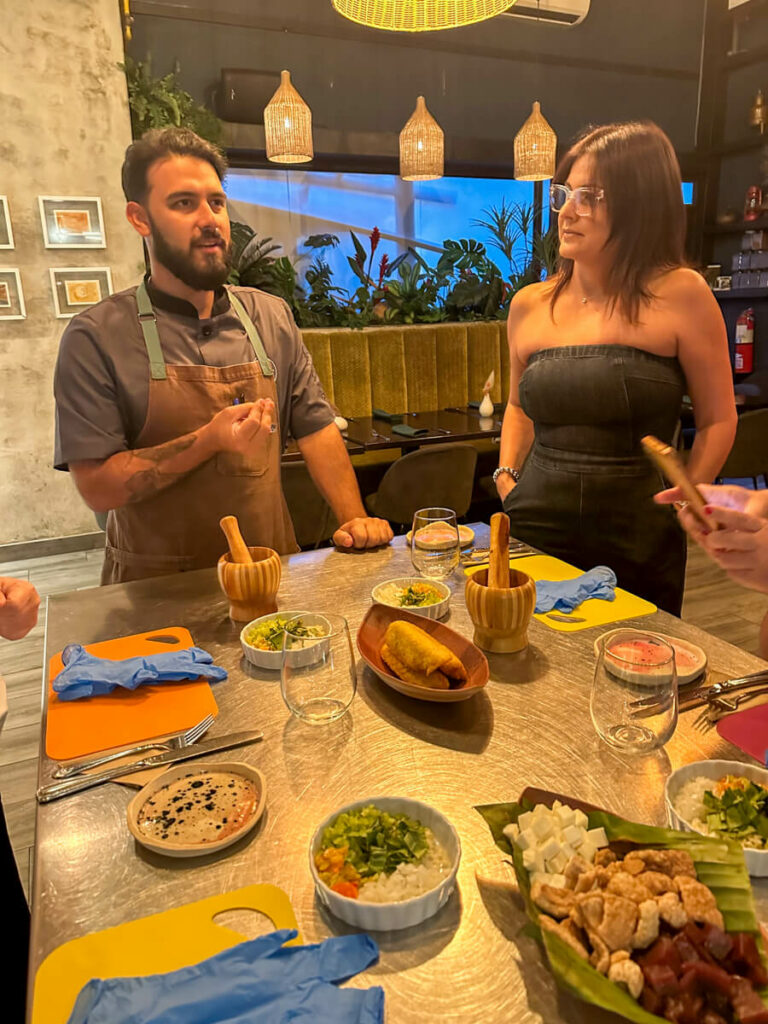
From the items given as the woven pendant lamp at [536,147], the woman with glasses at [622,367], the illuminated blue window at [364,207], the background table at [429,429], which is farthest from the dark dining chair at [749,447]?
the woman with glasses at [622,367]

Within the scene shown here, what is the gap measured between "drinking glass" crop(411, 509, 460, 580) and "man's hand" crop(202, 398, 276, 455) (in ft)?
1.35

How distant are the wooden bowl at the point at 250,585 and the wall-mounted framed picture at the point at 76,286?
4.07 metres

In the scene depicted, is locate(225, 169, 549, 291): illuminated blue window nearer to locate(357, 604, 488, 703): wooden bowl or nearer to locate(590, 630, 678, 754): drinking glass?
locate(357, 604, 488, 703): wooden bowl

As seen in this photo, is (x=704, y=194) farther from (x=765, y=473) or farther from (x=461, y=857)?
(x=461, y=857)

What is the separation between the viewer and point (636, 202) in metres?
1.95

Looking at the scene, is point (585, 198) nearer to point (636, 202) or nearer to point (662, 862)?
point (636, 202)

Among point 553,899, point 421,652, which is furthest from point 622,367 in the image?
point 553,899

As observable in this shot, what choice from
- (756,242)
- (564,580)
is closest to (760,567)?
(564,580)

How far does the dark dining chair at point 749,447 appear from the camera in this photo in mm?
4965

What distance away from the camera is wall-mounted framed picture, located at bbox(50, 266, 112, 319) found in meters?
4.89

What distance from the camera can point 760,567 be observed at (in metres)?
1.17

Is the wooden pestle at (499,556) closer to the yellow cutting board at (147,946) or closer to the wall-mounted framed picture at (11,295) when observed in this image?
the yellow cutting board at (147,946)

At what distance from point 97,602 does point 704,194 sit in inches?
317

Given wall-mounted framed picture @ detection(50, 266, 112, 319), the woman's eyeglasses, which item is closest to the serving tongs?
the woman's eyeglasses
